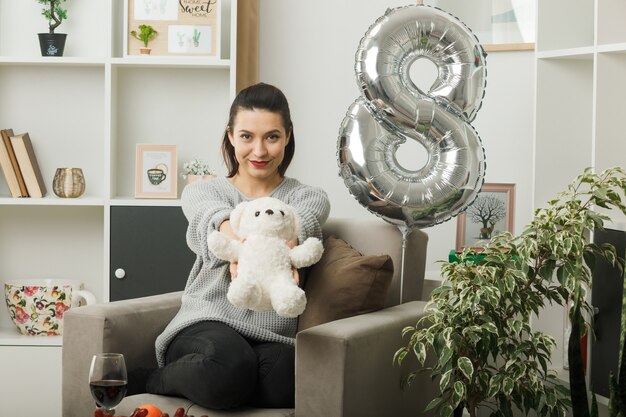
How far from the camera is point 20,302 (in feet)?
10.3

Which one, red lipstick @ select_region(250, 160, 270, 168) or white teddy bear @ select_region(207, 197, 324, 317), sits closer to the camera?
white teddy bear @ select_region(207, 197, 324, 317)

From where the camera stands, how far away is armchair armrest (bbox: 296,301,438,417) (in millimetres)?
1874

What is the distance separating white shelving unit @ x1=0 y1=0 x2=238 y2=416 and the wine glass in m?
1.66

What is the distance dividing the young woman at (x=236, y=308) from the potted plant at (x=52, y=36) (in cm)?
102

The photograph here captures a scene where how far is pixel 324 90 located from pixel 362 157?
957 millimetres

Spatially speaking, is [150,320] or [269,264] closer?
[269,264]

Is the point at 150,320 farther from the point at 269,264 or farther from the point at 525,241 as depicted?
the point at 525,241

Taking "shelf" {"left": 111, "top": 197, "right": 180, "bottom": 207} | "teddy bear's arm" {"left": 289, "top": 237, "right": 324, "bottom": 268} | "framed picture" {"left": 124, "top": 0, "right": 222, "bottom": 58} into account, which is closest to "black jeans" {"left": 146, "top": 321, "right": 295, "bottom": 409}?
"teddy bear's arm" {"left": 289, "top": 237, "right": 324, "bottom": 268}

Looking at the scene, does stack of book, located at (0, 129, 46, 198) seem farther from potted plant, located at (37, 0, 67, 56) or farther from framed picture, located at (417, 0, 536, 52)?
framed picture, located at (417, 0, 536, 52)

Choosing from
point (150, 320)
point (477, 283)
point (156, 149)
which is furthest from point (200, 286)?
point (156, 149)

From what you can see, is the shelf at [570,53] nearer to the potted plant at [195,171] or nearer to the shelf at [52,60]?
the potted plant at [195,171]

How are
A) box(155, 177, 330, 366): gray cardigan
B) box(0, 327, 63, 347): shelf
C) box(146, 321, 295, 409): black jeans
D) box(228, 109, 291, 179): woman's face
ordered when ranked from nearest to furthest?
box(146, 321, 295, 409): black jeans, box(155, 177, 330, 366): gray cardigan, box(228, 109, 291, 179): woman's face, box(0, 327, 63, 347): shelf

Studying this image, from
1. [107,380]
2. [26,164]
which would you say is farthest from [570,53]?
[26,164]

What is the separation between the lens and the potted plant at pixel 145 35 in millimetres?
3107
